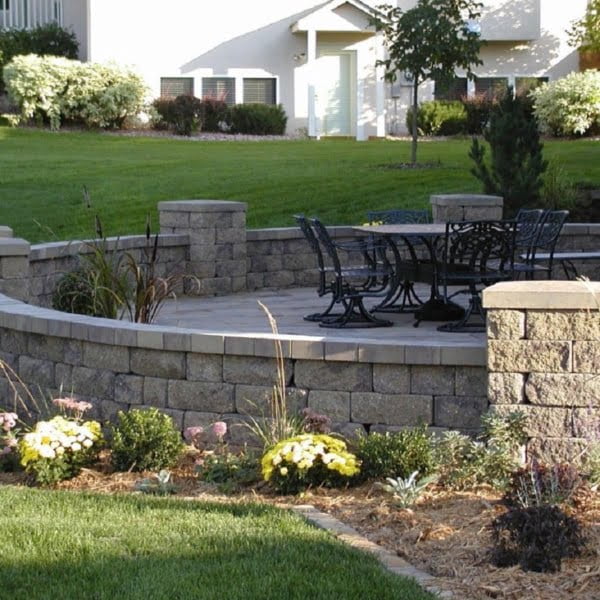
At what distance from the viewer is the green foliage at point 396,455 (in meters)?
7.47

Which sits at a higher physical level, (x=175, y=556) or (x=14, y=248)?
(x=14, y=248)

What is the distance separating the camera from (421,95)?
34531 millimetres

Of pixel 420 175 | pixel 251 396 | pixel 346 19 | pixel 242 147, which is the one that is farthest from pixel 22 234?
pixel 346 19

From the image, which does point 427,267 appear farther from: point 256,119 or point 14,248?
point 256,119

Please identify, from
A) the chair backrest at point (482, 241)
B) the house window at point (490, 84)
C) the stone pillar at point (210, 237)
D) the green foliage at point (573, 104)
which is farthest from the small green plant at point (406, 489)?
the house window at point (490, 84)

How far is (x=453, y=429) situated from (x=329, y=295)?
6675 mm

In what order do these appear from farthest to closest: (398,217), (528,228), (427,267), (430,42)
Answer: (430,42) < (398,217) < (528,228) < (427,267)

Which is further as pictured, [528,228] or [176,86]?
[176,86]

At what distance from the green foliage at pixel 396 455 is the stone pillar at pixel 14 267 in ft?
13.4

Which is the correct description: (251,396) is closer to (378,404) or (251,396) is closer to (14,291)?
(378,404)

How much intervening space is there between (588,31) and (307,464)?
2581cm

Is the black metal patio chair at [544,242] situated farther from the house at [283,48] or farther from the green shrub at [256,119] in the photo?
the house at [283,48]

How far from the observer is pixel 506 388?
756cm

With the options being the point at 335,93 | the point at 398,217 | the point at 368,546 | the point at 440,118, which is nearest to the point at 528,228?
the point at 398,217
